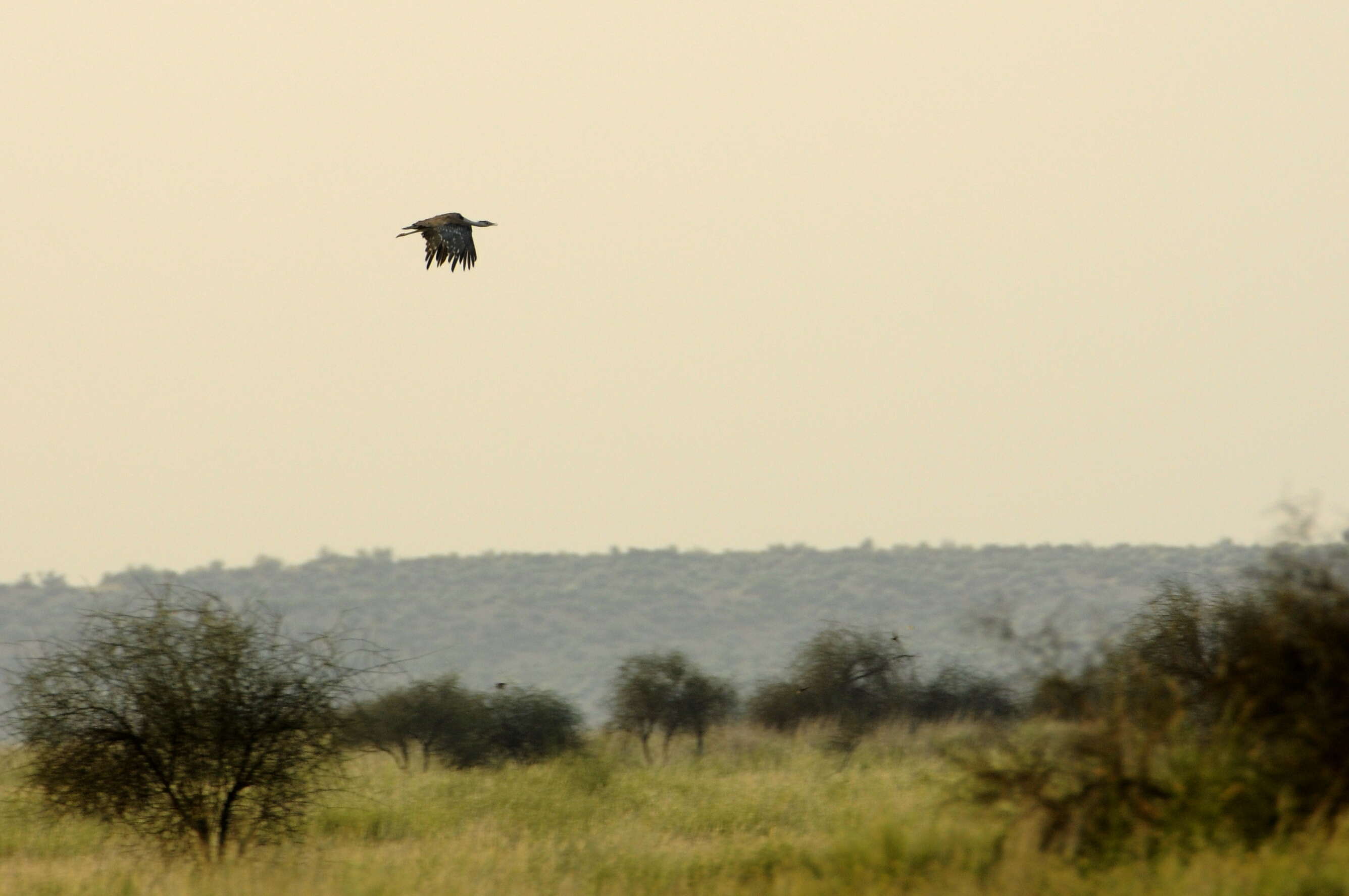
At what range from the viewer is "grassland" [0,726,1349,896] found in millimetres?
8633

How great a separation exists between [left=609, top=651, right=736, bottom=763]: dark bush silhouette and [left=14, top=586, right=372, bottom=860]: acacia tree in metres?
16.1

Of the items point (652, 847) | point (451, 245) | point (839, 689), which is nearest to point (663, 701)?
point (839, 689)

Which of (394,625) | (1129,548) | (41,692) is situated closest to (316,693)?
(41,692)

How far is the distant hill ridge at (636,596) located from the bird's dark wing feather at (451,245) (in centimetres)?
5826

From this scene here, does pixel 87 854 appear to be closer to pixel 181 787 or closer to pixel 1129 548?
pixel 181 787

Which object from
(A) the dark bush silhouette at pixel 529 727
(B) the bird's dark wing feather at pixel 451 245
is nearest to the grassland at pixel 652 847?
(A) the dark bush silhouette at pixel 529 727

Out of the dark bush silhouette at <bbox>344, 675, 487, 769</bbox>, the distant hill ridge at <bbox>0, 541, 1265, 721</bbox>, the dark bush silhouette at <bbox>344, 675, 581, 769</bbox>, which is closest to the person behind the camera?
the dark bush silhouette at <bbox>344, 675, 581, 769</bbox>

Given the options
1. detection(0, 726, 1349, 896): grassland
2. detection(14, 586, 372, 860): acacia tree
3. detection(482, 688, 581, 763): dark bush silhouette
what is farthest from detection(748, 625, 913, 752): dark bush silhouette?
detection(14, 586, 372, 860): acacia tree

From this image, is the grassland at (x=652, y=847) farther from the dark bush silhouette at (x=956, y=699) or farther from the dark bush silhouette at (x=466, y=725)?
the dark bush silhouette at (x=956, y=699)

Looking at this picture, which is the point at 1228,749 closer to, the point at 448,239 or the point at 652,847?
the point at 652,847

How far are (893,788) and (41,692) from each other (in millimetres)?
8788

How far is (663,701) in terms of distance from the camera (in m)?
30.9

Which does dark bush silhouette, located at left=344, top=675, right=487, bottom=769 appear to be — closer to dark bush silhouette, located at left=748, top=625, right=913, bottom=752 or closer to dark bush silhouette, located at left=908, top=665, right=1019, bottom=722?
dark bush silhouette, located at left=748, top=625, right=913, bottom=752

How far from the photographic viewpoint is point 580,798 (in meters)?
18.5
